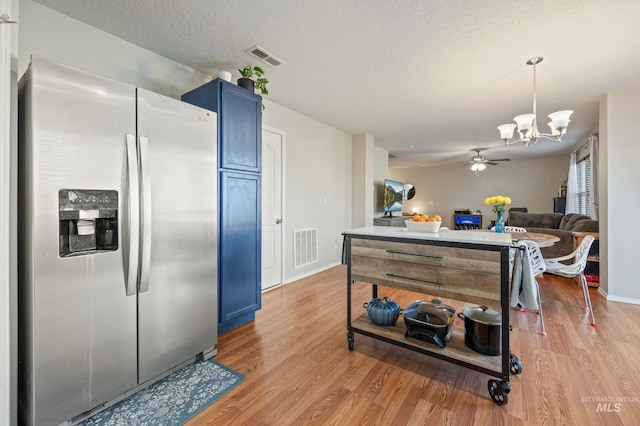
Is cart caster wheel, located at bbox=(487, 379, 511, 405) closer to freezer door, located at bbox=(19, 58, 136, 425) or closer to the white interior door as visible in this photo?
freezer door, located at bbox=(19, 58, 136, 425)

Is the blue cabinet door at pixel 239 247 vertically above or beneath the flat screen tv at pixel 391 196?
beneath

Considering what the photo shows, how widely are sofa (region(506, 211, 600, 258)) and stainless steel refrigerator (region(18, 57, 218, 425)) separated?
17.4 ft

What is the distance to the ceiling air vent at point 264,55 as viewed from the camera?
7.92 ft

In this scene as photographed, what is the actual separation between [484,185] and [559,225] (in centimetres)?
335

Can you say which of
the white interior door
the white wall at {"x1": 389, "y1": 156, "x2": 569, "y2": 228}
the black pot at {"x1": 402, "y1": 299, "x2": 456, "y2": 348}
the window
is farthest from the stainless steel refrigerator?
the white wall at {"x1": 389, "y1": 156, "x2": 569, "y2": 228}

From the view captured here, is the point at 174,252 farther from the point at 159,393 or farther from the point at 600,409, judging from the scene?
the point at 600,409

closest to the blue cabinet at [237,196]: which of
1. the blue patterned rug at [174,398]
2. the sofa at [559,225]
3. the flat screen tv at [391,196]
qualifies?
the blue patterned rug at [174,398]

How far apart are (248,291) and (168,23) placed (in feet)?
7.63

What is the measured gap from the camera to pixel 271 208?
3.79 meters

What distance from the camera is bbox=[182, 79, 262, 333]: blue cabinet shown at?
2.39m

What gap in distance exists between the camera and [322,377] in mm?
1873

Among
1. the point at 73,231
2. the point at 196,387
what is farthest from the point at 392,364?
the point at 73,231

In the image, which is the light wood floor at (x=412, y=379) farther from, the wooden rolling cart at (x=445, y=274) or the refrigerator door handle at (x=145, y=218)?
the refrigerator door handle at (x=145, y=218)

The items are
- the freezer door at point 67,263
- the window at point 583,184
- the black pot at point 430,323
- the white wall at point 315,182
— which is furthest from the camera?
the window at point 583,184
